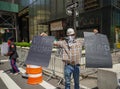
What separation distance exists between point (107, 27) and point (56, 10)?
10296 millimetres

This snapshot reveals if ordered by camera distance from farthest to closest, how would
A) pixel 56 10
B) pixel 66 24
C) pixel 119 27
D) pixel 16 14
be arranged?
pixel 16 14 < pixel 56 10 < pixel 66 24 < pixel 119 27

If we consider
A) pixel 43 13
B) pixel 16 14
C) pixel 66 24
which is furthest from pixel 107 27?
pixel 16 14

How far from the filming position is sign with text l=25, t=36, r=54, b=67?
7.75 metres

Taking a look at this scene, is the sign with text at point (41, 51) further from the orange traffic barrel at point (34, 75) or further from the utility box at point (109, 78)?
the utility box at point (109, 78)

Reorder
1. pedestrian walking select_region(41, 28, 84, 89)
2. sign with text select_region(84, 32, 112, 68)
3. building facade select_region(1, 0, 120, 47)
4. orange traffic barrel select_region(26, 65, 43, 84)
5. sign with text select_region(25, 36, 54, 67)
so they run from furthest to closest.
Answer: building facade select_region(1, 0, 120, 47) → orange traffic barrel select_region(26, 65, 43, 84) → sign with text select_region(25, 36, 54, 67) → sign with text select_region(84, 32, 112, 68) → pedestrian walking select_region(41, 28, 84, 89)

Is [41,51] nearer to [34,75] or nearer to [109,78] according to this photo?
[34,75]

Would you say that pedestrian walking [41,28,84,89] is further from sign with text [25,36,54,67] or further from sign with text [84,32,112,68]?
sign with text [25,36,54,67]

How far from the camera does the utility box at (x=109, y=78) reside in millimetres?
6617

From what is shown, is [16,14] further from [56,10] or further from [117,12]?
[117,12]

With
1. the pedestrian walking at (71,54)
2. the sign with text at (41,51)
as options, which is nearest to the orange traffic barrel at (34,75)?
the sign with text at (41,51)

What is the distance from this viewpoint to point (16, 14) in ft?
176

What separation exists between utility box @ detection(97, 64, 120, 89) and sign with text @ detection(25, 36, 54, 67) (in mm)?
1772

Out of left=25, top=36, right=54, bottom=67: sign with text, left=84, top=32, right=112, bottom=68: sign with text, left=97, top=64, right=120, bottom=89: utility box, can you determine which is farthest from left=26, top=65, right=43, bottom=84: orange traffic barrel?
left=84, top=32, right=112, bottom=68: sign with text

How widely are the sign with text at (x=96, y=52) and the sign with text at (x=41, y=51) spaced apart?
1.48 m
